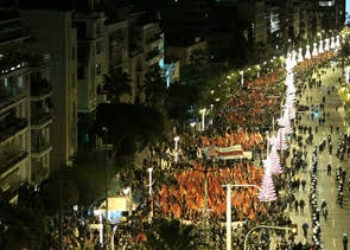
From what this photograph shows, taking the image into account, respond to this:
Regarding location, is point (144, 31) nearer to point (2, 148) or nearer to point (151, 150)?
point (151, 150)

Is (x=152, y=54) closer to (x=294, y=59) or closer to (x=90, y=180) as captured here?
(x=90, y=180)

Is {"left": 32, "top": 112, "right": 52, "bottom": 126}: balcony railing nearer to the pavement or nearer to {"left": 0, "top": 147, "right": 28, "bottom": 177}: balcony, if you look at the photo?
{"left": 0, "top": 147, "right": 28, "bottom": 177}: balcony

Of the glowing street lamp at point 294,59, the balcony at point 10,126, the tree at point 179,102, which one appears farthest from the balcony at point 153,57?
the glowing street lamp at point 294,59

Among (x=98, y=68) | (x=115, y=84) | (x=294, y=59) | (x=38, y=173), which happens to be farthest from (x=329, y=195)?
(x=294, y=59)

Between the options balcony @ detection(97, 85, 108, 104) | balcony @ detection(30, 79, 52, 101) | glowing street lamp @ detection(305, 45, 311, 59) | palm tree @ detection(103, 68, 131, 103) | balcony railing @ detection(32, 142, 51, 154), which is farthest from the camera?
glowing street lamp @ detection(305, 45, 311, 59)

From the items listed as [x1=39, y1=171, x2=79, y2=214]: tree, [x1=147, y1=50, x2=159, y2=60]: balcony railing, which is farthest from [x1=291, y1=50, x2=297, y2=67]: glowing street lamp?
[x1=39, y1=171, x2=79, y2=214]: tree
